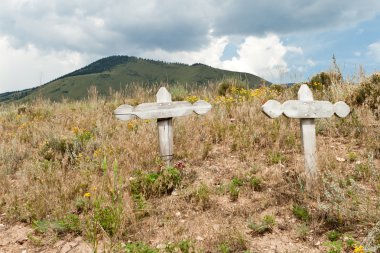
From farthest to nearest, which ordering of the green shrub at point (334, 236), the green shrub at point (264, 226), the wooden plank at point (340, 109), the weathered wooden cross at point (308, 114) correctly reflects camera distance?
1. the wooden plank at point (340, 109)
2. the weathered wooden cross at point (308, 114)
3. the green shrub at point (264, 226)
4. the green shrub at point (334, 236)

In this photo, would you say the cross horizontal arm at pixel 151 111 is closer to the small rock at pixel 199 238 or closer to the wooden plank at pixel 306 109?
the wooden plank at pixel 306 109

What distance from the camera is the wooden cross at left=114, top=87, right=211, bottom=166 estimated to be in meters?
6.20

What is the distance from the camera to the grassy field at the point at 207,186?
439 cm

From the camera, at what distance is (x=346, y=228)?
4445 mm

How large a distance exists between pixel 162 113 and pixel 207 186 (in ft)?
4.96

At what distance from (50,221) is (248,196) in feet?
9.54

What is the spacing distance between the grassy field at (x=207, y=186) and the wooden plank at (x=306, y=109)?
30.8 inches

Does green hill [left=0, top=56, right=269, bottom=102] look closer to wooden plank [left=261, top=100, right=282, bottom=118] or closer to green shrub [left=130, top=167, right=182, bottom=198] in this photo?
green shrub [left=130, top=167, right=182, bottom=198]

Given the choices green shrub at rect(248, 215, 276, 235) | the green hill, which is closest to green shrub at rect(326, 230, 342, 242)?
green shrub at rect(248, 215, 276, 235)

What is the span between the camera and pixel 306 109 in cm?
554

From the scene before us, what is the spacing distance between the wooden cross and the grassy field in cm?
28

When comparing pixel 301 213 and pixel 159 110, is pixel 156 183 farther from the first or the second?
pixel 301 213

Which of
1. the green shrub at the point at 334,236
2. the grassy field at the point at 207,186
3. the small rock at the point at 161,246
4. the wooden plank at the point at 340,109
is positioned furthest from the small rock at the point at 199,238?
the wooden plank at the point at 340,109

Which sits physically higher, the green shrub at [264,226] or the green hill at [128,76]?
the green hill at [128,76]
